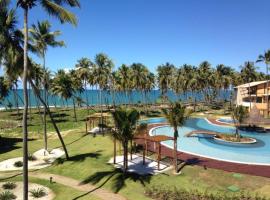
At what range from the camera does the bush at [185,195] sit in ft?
62.6

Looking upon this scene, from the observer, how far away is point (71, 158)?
3077 cm

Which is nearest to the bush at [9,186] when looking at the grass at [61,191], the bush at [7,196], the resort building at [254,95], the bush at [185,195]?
the bush at [7,196]

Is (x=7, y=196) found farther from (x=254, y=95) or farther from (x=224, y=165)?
(x=254, y=95)

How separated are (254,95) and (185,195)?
5442cm

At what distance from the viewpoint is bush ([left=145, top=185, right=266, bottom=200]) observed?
19094 mm

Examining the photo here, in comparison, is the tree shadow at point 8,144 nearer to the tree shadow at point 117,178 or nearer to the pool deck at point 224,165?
the tree shadow at point 117,178

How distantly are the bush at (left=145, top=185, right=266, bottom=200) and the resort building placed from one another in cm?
4130

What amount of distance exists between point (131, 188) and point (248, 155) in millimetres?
17481

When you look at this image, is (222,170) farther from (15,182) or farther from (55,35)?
(55,35)

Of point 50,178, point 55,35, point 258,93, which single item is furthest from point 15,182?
point 258,93

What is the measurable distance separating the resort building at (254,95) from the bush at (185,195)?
41301 mm

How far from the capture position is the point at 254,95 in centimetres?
6700

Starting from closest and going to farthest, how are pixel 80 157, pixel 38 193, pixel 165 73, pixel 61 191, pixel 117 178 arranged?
pixel 38 193 → pixel 61 191 → pixel 117 178 → pixel 80 157 → pixel 165 73

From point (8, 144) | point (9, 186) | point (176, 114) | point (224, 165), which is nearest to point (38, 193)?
point (9, 186)
